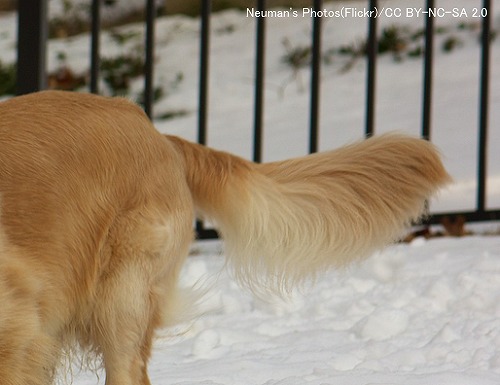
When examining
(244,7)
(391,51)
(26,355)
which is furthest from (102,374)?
(244,7)

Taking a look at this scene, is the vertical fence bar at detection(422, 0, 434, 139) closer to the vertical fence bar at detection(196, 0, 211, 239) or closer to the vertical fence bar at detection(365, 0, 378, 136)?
the vertical fence bar at detection(365, 0, 378, 136)

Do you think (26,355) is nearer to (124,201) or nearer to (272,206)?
(124,201)

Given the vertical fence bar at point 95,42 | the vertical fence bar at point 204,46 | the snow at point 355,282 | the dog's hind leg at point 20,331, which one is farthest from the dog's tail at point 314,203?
the vertical fence bar at point 95,42

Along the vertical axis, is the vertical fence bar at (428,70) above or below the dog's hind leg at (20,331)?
above

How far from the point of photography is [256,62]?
4.93 metres

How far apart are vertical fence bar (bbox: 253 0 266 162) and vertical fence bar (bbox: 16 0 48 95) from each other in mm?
960

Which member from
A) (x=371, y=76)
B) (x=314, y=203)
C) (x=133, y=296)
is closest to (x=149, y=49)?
(x=371, y=76)

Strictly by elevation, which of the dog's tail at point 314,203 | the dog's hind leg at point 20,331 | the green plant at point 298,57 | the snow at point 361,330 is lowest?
the snow at point 361,330

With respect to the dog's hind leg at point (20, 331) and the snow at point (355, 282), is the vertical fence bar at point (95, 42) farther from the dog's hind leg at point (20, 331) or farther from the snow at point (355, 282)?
the dog's hind leg at point (20, 331)

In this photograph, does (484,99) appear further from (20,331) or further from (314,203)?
(20,331)

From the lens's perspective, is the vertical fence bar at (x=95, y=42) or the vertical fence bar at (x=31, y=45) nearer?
the vertical fence bar at (x=31, y=45)

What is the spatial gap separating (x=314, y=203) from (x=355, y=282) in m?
1.23

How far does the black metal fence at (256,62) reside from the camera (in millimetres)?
4824

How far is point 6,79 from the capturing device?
7855mm
